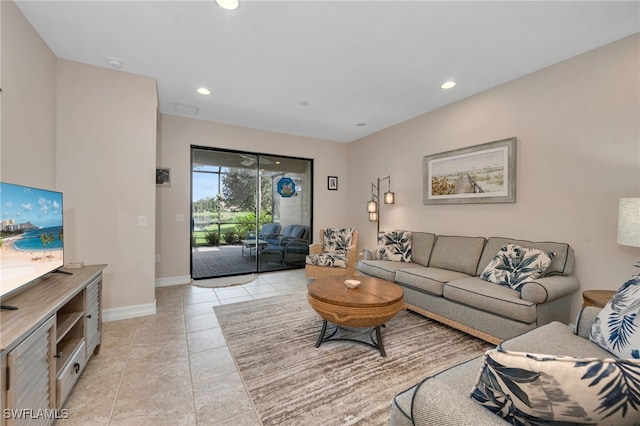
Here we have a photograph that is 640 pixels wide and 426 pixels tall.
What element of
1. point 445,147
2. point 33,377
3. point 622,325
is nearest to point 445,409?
point 622,325

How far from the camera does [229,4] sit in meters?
1.97

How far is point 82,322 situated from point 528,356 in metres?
2.66

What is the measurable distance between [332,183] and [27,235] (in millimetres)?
4845

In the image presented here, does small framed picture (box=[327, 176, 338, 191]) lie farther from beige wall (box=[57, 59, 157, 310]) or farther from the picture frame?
beige wall (box=[57, 59, 157, 310])

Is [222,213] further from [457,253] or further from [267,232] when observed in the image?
[457,253]

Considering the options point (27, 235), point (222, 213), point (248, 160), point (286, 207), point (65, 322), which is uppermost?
point (248, 160)

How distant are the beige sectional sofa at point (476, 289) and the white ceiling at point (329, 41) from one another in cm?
197

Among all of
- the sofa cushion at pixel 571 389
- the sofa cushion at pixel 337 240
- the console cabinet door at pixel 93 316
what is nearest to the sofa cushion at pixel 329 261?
the sofa cushion at pixel 337 240

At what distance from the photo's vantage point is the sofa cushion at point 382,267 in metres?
3.42

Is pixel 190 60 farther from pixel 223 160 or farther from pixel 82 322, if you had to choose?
pixel 82 322

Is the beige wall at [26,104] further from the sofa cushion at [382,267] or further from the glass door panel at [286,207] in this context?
the sofa cushion at [382,267]

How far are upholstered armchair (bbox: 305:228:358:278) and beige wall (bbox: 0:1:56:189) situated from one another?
340 centimetres

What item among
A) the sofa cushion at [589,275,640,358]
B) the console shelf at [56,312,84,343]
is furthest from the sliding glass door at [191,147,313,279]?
the sofa cushion at [589,275,640,358]

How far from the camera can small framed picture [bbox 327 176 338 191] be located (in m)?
5.88
